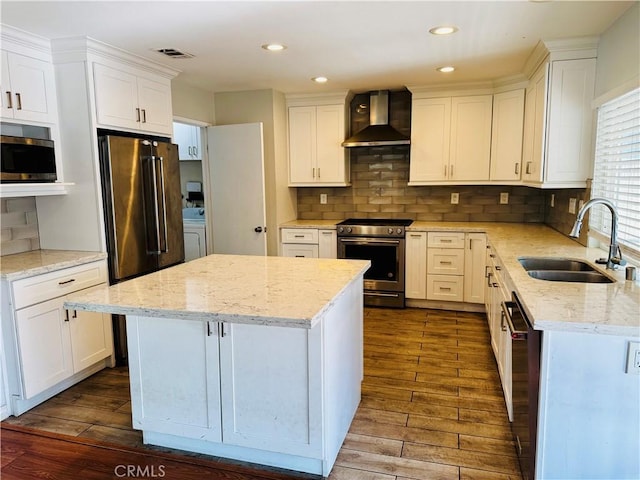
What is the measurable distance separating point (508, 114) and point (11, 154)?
405cm

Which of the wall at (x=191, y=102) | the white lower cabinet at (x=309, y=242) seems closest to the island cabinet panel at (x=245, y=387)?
the white lower cabinet at (x=309, y=242)

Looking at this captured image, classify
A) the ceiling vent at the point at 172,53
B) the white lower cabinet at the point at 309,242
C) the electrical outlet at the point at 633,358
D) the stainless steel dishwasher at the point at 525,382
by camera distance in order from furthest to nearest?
the white lower cabinet at the point at 309,242 → the ceiling vent at the point at 172,53 → the stainless steel dishwasher at the point at 525,382 → the electrical outlet at the point at 633,358

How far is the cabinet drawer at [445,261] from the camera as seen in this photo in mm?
4383

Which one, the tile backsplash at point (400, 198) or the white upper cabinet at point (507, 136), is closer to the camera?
the white upper cabinet at point (507, 136)

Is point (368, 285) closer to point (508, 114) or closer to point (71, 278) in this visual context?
point (508, 114)

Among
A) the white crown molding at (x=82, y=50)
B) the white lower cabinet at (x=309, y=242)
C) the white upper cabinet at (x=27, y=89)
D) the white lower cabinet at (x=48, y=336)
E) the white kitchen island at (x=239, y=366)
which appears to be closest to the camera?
the white kitchen island at (x=239, y=366)

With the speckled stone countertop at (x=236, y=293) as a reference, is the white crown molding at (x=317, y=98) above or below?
above

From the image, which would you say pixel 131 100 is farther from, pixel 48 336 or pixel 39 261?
pixel 48 336

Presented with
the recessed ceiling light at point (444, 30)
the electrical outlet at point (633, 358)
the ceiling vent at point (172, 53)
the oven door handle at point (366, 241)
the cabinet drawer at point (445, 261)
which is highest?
the recessed ceiling light at point (444, 30)

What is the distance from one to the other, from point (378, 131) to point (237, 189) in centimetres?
163

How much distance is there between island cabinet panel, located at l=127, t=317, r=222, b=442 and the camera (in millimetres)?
2039

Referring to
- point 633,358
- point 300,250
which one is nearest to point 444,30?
point 633,358

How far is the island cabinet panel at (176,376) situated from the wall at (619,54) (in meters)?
2.62

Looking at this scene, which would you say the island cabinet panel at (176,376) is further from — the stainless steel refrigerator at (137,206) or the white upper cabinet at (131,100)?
the white upper cabinet at (131,100)
